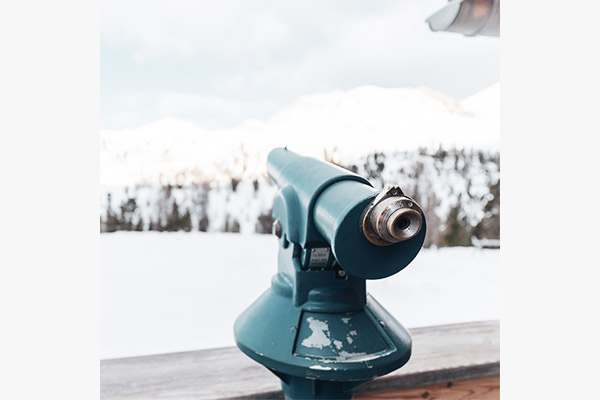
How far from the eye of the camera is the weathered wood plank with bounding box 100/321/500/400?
978 mm

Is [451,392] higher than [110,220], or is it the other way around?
[110,220]

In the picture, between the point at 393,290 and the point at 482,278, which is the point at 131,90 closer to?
the point at 393,290

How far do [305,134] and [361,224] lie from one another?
189cm

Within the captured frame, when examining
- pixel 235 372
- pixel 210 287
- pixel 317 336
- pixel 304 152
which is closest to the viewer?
pixel 317 336

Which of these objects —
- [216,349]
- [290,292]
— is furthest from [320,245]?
[216,349]

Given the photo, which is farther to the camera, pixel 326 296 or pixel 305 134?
pixel 305 134

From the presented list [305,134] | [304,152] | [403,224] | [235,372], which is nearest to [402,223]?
[403,224]

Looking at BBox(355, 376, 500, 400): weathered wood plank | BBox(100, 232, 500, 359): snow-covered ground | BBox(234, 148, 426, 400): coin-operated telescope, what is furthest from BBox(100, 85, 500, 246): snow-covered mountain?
BBox(234, 148, 426, 400): coin-operated telescope

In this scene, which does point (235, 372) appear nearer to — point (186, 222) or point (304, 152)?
point (304, 152)

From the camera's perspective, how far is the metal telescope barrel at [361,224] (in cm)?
48

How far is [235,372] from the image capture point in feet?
3.46

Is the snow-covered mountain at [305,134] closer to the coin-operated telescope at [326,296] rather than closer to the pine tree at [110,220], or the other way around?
the pine tree at [110,220]

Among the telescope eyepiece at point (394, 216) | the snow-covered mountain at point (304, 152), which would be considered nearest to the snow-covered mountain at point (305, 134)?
the snow-covered mountain at point (304, 152)

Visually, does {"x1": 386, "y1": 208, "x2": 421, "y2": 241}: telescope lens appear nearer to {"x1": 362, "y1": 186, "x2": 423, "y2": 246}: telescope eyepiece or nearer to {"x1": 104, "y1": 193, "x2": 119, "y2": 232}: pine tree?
{"x1": 362, "y1": 186, "x2": 423, "y2": 246}: telescope eyepiece
